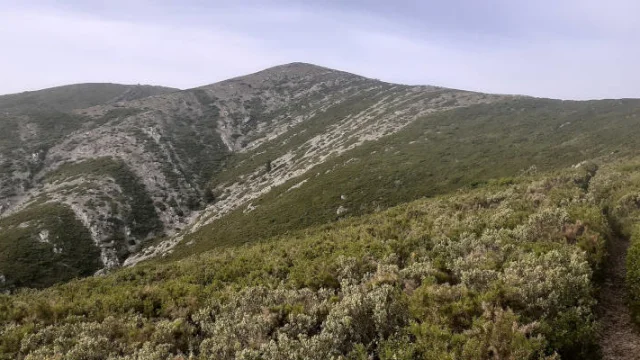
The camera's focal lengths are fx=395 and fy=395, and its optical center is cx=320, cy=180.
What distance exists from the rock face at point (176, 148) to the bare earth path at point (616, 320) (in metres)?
53.0

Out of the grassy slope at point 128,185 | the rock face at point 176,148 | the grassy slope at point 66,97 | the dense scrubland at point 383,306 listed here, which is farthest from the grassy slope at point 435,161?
the grassy slope at point 66,97

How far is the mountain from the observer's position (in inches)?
436

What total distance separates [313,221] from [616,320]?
3870 centimetres

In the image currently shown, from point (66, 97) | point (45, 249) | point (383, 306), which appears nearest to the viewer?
point (383, 306)

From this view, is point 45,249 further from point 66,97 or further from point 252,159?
point 66,97

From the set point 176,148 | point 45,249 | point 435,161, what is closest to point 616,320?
point 435,161

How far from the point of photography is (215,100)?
5468 inches

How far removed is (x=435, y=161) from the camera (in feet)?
201

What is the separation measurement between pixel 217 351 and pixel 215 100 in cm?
13651

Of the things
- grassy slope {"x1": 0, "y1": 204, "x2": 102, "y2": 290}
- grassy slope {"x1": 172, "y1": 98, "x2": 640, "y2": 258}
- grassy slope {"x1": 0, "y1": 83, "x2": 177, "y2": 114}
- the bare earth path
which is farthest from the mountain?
grassy slope {"x1": 0, "y1": 83, "x2": 177, "y2": 114}

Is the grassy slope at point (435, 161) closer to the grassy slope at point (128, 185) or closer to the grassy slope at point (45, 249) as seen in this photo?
the grassy slope at point (128, 185)

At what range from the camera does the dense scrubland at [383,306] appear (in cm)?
977

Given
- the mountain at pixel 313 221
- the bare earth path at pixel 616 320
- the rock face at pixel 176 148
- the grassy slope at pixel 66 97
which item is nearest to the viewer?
the bare earth path at pixel 616 320

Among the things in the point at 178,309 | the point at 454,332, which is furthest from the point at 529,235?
the point at 178,309
